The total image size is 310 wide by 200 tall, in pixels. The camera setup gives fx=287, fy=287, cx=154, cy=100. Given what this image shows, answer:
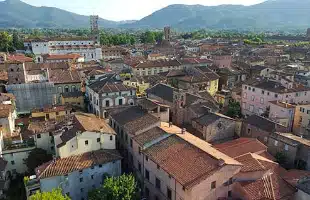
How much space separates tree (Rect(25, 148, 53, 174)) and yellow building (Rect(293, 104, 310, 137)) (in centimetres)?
3832

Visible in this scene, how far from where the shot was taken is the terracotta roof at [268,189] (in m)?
27.0

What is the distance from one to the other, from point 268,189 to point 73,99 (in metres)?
40.4

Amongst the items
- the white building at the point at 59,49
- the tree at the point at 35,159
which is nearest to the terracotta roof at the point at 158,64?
the white building at the point at 59,49

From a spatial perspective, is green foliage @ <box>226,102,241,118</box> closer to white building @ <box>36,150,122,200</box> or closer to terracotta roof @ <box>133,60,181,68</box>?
white building @ <box>36,150,122,200</box>

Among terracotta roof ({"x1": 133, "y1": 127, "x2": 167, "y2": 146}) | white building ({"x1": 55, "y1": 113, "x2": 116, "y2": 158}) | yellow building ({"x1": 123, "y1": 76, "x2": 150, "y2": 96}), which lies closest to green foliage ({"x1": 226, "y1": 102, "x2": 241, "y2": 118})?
yellow building ({"x1": 123, "y1": 76, "x2": 150, "y2": 96})

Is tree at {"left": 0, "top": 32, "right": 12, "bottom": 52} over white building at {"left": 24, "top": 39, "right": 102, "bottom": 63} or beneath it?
over

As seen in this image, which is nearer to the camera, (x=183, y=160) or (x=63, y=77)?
(x=183, y=160)

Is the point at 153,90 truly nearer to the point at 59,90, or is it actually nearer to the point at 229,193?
the point at 59,90

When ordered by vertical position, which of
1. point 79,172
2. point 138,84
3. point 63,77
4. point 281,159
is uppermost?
point 63,77

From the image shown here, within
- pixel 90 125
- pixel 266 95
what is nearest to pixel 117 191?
pixel 90 125

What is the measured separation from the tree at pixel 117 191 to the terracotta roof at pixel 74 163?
4496mm

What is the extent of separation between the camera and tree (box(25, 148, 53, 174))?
35375mm

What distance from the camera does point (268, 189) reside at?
27.6 metres

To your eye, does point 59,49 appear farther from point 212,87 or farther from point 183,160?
point 183,160
